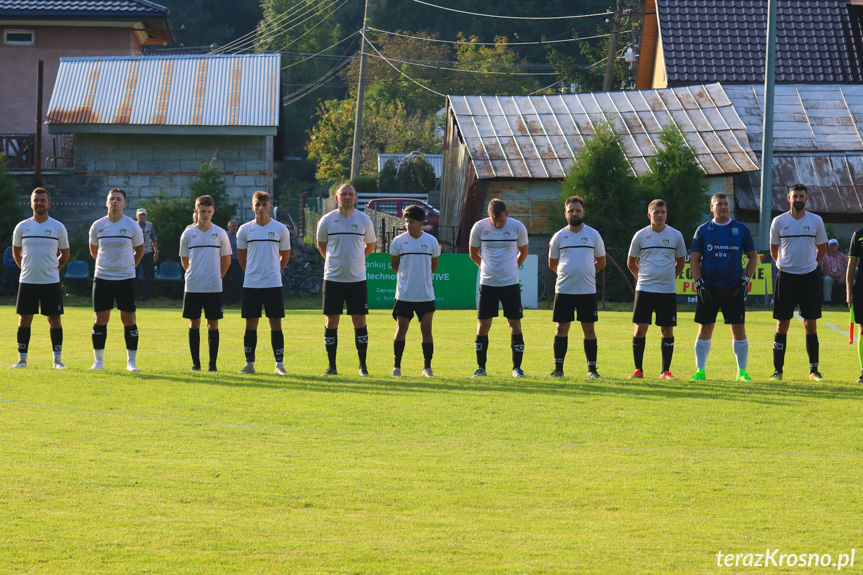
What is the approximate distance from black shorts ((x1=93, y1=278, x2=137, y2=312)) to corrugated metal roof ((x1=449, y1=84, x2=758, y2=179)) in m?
17.7

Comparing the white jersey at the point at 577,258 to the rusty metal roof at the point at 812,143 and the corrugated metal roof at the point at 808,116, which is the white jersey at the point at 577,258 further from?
the corrugated metal roof at the point at 808,116

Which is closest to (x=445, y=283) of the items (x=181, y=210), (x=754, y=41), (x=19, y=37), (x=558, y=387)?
(x=181, y=210)

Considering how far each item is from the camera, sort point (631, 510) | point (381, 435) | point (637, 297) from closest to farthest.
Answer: point (631, 510) → point (381, 435) → point (637, 297)

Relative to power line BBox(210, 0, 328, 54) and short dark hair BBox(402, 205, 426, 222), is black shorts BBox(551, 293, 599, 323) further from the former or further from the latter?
power line BBox(210, 0, 328, 54)

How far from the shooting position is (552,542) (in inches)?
219

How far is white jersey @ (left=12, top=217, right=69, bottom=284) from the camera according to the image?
41.7ft

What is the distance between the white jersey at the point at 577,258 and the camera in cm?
1202

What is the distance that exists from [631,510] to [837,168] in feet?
90.2

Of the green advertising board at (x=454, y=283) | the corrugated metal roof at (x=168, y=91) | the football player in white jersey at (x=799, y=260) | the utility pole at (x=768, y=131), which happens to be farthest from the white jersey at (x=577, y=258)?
the corrugated metal roof at (x=168, y=91)

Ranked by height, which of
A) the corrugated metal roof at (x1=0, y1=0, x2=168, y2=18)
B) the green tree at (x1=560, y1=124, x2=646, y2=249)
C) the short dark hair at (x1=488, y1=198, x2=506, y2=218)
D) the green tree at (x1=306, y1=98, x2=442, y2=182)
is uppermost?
the corrugated metal roof at (x1=0, y1=0, x2=168, y2=18)

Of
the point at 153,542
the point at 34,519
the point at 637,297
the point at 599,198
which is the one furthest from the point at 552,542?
the point at 599,198

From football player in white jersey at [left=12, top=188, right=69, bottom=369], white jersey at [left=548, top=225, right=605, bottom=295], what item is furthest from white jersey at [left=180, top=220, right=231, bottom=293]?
white jersey at [left=548, top=225, right=605, bottom=295]

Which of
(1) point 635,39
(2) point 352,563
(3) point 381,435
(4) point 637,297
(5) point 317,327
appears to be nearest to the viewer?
(2) point 352,563

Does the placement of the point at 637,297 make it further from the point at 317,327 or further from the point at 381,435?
the point at 317,327
